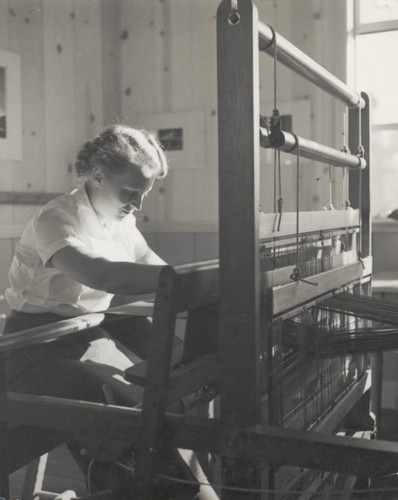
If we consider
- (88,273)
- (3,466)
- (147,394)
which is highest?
(88,273)

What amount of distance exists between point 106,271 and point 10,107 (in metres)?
2.14

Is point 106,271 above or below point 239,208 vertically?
below

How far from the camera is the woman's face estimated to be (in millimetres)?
2158

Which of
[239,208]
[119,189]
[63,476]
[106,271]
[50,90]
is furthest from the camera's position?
[50,90]

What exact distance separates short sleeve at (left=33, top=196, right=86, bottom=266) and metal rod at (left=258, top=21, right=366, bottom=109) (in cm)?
80

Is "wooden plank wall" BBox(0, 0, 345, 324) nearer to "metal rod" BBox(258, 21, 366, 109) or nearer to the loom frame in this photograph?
"metal rod" BBox(258, 21, 366, 109)

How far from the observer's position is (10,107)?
358 centimetres

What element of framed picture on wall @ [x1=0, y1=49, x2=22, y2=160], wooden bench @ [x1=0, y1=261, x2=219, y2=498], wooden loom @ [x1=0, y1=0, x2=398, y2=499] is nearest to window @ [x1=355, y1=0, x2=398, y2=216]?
framed picture on wall @ [x1=0, y1=49, x2=22, y2=160]

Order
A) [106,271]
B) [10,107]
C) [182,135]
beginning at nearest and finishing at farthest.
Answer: [106,271], [10,107], [182,135]

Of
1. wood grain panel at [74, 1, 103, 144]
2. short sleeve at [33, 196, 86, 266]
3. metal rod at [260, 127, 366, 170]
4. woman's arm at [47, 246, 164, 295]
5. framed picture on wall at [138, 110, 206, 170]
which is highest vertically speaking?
wood grain panel at [74, 1, 103, 144]

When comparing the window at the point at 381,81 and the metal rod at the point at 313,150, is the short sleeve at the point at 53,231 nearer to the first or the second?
the metal rod at the point at 313,150

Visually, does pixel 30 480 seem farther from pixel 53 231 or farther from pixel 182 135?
pixel 182 135

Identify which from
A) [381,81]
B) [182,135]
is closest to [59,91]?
[182,135]

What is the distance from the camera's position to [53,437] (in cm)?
167
